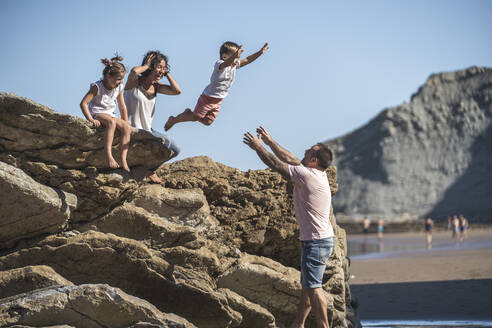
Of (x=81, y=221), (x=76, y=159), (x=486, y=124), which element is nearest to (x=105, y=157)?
(x=76, y=159)

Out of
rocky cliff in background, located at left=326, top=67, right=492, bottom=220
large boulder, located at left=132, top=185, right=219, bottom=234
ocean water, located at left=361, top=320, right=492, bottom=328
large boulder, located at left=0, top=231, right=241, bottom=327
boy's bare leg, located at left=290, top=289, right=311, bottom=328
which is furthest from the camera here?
rocky cliff in background, located at left=326, top=67, right=492, bottom=220

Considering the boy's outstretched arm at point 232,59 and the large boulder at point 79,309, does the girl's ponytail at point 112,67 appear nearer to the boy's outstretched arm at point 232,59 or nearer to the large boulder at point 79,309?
the boy's outstretched arm at point 232,59

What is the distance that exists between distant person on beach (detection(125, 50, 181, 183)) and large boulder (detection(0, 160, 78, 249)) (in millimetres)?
1151

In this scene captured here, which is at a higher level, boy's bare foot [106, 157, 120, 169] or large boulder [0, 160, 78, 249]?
boy's bare foot [106, 157, 120, 169]

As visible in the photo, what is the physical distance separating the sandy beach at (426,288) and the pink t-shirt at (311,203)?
513 centimetres

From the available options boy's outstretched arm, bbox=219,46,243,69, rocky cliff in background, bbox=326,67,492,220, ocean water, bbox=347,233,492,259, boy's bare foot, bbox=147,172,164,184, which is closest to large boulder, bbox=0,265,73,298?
boy's bare foot, bbox=147,172,164,184

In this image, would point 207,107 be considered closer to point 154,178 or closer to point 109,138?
point 154,178

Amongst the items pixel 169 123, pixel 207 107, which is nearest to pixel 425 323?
pixel 207 107

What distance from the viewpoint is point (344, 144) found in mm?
93562

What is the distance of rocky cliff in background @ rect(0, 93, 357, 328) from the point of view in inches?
221

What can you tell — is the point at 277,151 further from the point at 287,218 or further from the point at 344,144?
the point at 344,144

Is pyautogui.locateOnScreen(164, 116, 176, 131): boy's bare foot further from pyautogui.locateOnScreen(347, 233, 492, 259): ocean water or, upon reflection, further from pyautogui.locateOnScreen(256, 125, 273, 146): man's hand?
pyautogui.locateOnScreen(347, 233, 492, 259): ocean water

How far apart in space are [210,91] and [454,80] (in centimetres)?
8179

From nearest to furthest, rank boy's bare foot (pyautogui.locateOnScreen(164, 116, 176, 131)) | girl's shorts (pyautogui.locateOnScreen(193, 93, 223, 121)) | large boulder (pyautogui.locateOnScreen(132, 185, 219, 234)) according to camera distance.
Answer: large boulder (pyautogui.locateOnScreen(132, 185, 219, 234))
girl's shorts (pyautogui.locateOnScreen(193, 93, 223, 121))
boy's bare foot (pyautogui.locateOnScreen(164, 116, 176, 131))
